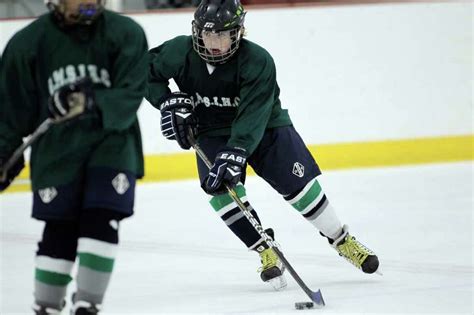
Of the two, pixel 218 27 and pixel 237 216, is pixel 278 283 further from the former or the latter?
pixel 218 27

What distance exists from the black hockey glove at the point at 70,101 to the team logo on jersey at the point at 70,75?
0.13 feet

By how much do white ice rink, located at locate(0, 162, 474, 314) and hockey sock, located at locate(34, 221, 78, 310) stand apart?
918 mm

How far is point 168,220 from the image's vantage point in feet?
17.7

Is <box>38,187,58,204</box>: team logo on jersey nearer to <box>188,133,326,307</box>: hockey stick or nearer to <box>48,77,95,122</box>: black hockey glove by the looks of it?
<box>48,77,95,122</box>: black hockey glove

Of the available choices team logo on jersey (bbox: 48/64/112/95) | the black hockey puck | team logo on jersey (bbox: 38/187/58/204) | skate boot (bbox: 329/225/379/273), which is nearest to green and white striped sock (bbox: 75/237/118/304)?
team logo on jersey (bbox: 38/187/58/204)

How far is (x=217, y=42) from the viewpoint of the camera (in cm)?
358

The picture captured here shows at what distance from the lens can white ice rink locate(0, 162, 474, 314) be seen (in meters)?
3.59

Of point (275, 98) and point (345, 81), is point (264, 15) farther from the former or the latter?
point (275, 98)

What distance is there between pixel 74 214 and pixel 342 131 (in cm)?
Result: 447

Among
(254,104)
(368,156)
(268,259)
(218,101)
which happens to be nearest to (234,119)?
(218,101)

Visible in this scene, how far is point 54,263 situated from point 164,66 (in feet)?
4.46

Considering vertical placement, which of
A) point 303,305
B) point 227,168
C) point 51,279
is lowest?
point 303,305

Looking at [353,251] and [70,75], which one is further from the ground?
[70,75]

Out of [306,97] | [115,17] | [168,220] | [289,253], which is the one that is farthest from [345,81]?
[115,17]
